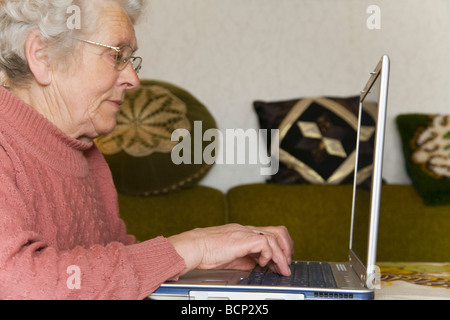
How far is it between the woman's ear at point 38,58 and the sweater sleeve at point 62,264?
0.26 m

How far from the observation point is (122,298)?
2.78 ft

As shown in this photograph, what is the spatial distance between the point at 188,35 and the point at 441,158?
48.0 inches

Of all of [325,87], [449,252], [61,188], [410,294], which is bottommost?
[449,252]

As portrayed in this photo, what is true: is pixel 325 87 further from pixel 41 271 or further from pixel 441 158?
pixel 41 271

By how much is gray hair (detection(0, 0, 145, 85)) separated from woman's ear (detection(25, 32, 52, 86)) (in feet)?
0.04

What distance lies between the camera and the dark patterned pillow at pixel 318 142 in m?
2.30

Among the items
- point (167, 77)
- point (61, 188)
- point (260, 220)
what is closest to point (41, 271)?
point (61, 188)

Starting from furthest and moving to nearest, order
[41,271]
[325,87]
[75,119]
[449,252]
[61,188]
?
[325,87] → [449,252] → [75,119] → [61,188] → [41,271]

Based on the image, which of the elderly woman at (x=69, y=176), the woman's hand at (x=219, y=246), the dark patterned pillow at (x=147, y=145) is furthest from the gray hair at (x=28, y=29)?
the dark patterned pillow at (x=147, y=145)

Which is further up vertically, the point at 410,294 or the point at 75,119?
the point at 75,119

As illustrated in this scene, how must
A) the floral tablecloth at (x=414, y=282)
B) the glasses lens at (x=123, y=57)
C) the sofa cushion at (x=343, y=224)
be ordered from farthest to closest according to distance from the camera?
the sofa cushion at (x=343, y=224)
the glasses lens at (x=123, y=57)
the floral tablecloth at (x=414, y=282)

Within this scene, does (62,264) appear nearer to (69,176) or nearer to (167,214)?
(69,176)

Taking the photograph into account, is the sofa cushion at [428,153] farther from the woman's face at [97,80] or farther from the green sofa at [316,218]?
the woman's face at [97,80]

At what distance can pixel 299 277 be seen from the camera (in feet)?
3.45
